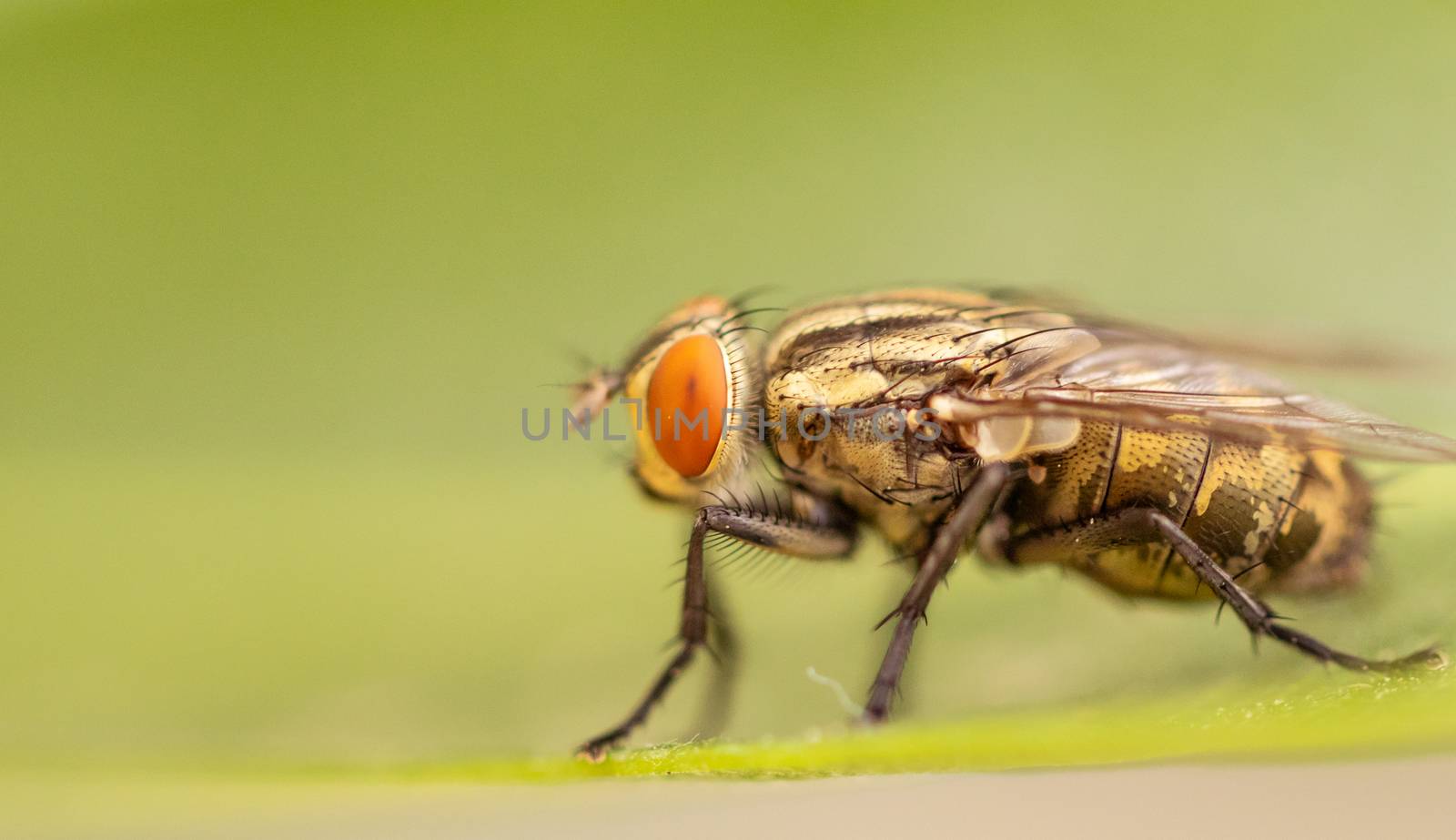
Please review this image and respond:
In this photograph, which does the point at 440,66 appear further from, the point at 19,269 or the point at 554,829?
the point at 554,829

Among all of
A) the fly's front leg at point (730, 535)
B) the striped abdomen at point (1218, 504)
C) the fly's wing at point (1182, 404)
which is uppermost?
the fly's wing at point (1182, 404)

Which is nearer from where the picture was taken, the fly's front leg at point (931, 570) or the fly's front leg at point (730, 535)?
the fly's front leg at point (931, 570)

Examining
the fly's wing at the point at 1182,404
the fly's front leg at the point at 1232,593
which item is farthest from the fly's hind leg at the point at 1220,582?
the fly's wing at the point at 1182,404

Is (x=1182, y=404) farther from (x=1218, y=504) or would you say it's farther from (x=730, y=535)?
(x=730, y=535)

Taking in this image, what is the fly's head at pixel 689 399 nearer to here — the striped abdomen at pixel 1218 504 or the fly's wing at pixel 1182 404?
the fly's wing at pixel 1182 404

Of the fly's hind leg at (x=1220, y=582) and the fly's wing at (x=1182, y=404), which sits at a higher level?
the fly's wing at (x=1182, y=404)

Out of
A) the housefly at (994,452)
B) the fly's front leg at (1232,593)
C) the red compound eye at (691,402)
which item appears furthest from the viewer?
the red compound eye at (691,402)

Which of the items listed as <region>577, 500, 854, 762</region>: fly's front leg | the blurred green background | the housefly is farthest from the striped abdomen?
<region>577, 500, 854, 762</region>: fly's front leg
